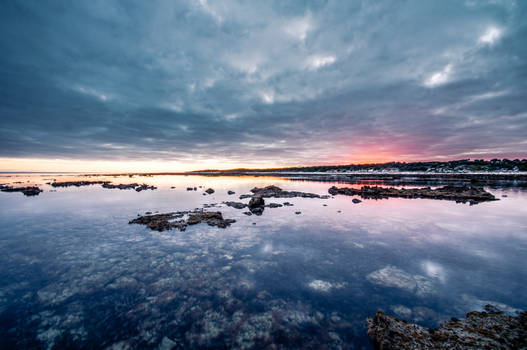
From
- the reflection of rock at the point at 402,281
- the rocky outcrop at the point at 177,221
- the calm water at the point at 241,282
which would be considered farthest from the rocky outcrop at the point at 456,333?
the rocky outcrop at the point at 177,221

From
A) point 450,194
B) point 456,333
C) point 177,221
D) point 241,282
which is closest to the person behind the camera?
point 456,333

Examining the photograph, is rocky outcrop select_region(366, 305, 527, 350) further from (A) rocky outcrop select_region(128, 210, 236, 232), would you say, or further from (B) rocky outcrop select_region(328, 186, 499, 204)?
(B) rocky outcrop select_region(328, 186, 499, 204)

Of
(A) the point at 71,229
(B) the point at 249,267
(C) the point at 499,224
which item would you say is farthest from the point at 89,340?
(C) the point at 499,224

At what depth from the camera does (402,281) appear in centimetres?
748

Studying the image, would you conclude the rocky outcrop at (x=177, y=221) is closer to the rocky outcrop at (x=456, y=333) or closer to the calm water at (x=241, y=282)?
the calm water at (x=241, y=282)

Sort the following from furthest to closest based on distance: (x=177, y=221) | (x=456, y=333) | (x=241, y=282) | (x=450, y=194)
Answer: (x=450, y=194), (x=177, y=221), (x=241, y=282), (x=456, y=333)

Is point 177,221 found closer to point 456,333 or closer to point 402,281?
point 402,281

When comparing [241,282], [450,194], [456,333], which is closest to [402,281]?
[456,333]

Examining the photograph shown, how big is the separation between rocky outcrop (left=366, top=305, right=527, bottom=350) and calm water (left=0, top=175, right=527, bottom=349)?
481mm

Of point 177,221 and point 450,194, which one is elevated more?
point 177,221

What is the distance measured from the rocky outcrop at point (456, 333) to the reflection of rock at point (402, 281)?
1.64 m

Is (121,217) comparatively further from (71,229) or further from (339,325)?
(339,325)

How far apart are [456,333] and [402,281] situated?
305 cm

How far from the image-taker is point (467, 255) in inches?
384
